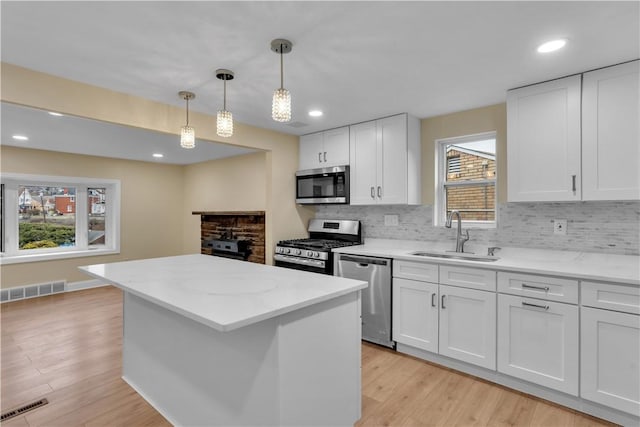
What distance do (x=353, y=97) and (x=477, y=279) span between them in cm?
174

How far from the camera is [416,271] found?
280cm

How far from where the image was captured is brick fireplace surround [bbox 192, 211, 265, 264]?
4.45 m

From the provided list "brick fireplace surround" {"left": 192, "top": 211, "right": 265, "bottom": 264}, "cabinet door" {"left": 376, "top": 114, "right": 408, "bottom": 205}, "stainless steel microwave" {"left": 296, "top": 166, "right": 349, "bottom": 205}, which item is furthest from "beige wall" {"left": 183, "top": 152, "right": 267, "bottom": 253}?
"cabinet door" {"left": 376, "top": 114, "right": 408, "bottom": 205}

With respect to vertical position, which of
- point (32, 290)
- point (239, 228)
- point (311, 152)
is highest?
point (311, 152)

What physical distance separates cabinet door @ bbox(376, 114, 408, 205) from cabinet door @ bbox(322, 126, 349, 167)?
439mm

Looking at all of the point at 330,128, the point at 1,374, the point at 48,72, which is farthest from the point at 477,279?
the point at 1,374

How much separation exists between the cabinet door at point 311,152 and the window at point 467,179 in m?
1.32

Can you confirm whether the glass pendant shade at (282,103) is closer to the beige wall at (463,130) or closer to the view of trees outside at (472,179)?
the beige wall at (463,130)

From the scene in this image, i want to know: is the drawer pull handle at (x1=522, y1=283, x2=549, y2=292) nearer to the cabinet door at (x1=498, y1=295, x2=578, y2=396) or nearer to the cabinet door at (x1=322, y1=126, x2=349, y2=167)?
the cabinet door at (x1=498, y1=295, x2=578, y2=396)

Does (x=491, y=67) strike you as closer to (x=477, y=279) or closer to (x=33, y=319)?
(x=477, y=279)

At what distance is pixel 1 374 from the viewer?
2568mm

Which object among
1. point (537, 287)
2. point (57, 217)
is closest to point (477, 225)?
point (537, 287)

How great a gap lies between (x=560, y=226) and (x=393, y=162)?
58.4 inches

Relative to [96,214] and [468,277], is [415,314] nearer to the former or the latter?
[468,277]
